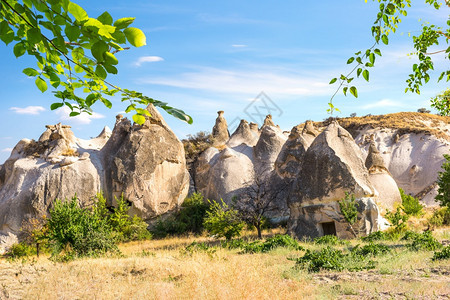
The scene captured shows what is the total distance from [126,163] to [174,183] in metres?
2.79

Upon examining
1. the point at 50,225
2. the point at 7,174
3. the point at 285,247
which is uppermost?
the point at 7,174

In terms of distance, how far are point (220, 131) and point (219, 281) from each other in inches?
940

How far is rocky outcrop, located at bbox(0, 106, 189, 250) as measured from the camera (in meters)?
18.2

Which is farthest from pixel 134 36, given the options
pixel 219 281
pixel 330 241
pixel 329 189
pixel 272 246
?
pixel 329 189

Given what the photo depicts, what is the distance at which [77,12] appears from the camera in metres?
2.12

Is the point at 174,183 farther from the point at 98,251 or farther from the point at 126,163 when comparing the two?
the point at 98,251

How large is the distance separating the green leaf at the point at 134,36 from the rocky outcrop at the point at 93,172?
1787 cm

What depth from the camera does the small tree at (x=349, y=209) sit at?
47.3 feet

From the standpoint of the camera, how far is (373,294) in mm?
5980

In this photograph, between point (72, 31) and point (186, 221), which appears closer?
point (72, 31)

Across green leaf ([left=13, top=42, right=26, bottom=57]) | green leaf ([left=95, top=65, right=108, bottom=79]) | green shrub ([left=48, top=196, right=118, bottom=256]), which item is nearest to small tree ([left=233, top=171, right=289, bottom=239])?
green shrub ([left=48, top=196, right=118, bottom=256])

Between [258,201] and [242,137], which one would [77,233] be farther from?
[242,137]

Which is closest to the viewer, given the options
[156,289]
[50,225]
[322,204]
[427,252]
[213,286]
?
[213,286]

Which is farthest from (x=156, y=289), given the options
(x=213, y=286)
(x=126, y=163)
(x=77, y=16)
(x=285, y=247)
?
(x=126, y=163)
